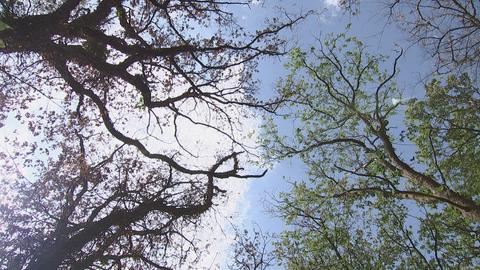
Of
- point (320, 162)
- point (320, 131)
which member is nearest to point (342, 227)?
point (320, 162)

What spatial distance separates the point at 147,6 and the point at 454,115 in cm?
985

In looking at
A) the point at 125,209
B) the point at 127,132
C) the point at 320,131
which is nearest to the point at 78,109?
the point at 127,132

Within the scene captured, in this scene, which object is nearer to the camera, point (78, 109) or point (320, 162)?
point (78, 109)

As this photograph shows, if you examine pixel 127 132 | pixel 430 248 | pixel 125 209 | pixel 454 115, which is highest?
pixel 454 115

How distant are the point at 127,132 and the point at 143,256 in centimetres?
377

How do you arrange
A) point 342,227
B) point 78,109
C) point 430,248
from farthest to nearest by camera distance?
point 342,227
point 430,248
point 78,109

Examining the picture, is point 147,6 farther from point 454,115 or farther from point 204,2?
point 454,115

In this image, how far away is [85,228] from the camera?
9.86 meters

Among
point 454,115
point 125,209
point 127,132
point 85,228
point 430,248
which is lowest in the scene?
point 85,228

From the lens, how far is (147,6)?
10047 millimetres

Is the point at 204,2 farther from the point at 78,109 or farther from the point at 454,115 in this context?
the point at 454,115

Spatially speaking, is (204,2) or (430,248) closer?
(204,2)

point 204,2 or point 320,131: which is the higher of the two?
point 320,131

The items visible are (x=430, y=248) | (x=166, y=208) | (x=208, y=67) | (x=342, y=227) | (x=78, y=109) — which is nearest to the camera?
(x=208, y=67)
